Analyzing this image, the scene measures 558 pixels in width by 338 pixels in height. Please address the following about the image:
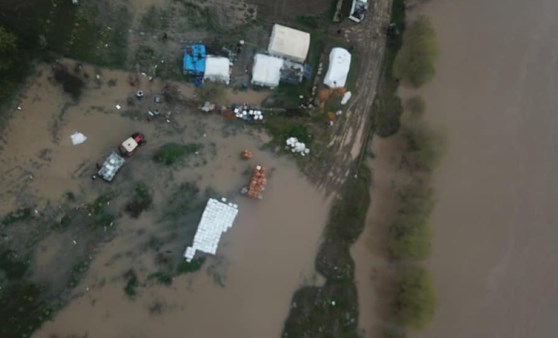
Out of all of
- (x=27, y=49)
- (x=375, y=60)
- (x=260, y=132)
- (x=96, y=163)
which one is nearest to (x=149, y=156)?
(x=96, y=163)

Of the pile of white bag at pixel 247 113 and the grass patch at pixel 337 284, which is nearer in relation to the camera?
the grass patch at pixel 337 284

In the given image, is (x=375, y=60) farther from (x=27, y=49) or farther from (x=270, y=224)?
(x=27, y=49)

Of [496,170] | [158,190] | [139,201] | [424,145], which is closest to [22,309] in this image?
[139,201]

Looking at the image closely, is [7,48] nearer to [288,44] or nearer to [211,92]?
[211,92]

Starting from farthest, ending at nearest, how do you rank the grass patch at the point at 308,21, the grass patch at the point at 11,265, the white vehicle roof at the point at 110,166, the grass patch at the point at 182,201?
the grass patch at the point at 308,21, the grass patch at the point at 182,201, the white vehicle roof at the point at 110,166, the grass patch at the point at 11,265

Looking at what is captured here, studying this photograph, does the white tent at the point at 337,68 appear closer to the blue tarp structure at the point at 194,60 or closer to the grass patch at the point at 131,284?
the blue tarp structure at the point at 194,60

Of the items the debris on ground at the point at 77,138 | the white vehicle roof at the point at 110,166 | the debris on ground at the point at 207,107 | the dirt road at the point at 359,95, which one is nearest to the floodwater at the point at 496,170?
the dirt road at the point at 359,95
